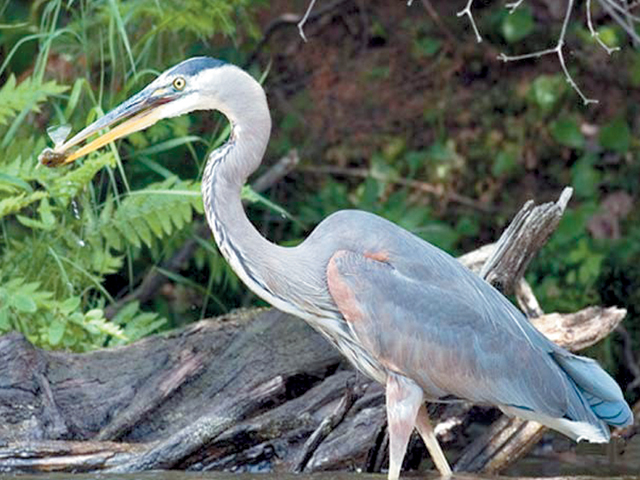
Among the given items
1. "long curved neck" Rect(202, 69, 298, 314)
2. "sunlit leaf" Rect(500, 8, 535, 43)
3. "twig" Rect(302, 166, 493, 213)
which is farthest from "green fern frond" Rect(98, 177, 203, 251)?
"sunlit leaf" Rect(500, 8, 535, 43)

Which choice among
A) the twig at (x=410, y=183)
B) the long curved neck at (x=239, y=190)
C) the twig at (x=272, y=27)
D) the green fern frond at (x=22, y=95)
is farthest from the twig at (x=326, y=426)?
the twig at (x=410, y=183)

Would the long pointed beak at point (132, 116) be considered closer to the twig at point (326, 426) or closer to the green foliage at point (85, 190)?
the green foliage at point (85, 190)

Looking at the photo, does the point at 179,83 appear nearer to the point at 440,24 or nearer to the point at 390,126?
the point at 390,126

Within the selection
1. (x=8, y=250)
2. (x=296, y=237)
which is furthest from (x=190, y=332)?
(x=296, y=237)

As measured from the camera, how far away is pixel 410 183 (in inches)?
349

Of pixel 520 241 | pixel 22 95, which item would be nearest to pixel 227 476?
pixel 520 241

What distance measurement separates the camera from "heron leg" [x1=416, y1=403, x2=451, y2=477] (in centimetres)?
486

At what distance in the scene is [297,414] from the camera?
5.20 metres

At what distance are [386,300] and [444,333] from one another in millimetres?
257

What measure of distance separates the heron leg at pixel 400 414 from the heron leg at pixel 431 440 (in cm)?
18

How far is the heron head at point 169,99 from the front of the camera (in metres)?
4.80

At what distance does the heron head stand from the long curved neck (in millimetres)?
68

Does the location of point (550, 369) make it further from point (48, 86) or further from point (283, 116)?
point (283, 116)

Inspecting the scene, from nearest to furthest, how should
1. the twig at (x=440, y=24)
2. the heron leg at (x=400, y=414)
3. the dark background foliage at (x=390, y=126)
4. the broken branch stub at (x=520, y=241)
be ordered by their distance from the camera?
the heron leg at (x=400, y=414) < the broken branch stub at (x=520, y=241) < the dark background foliage at (x=390, y=126) < the twig at (x=440, y=24)
